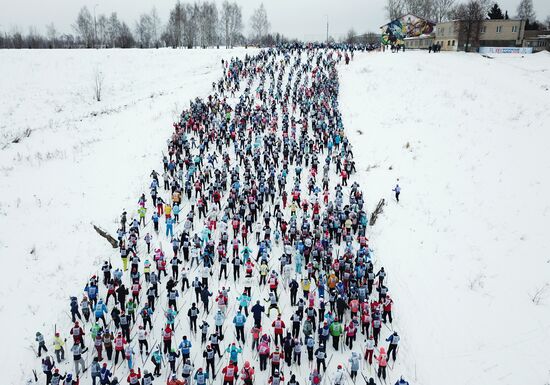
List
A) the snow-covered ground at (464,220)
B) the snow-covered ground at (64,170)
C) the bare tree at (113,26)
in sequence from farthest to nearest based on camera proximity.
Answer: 1. the bare tree at (113,26)
2. the snow-covered ground at (64,170)
3. the snow-covered ground at (464,220)

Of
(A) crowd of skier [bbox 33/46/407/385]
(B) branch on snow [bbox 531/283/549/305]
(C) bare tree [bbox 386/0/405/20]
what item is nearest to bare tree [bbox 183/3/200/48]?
(C) bare tree [bbox 386/0/405/20]

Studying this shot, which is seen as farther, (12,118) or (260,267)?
(12,118)

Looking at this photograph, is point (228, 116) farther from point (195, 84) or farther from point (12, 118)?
point (12, 118)

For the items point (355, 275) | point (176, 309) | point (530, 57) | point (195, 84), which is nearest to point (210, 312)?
point (176, 309)

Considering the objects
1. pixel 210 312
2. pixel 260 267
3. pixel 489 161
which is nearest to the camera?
pixel 210 312

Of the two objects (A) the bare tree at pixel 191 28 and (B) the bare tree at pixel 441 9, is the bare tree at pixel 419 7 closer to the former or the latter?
(B) the bare tree at pixel 441 9

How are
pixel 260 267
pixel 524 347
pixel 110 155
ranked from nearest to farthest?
pixel 524 347, pixel 260 267, pixel 110 155

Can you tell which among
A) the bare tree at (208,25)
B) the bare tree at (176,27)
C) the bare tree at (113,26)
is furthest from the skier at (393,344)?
the bare tree at (113,26)
